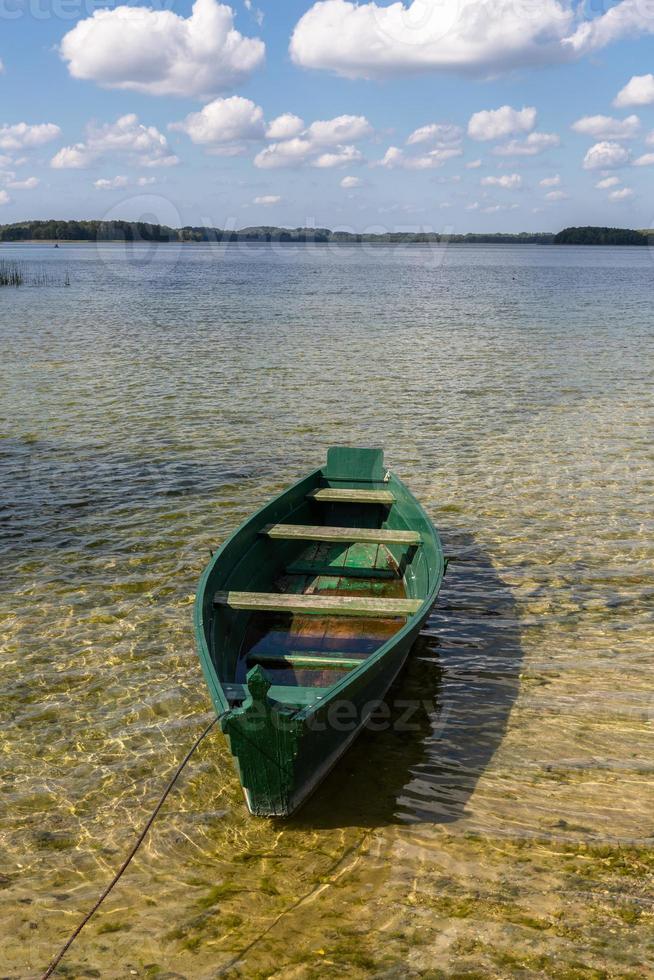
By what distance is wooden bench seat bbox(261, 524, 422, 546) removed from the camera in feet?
34.8

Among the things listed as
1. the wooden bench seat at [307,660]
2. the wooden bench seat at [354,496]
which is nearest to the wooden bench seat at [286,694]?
the wooden bench seat at [307,660]

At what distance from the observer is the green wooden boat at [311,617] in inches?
250

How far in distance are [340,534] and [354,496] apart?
5.14 ft

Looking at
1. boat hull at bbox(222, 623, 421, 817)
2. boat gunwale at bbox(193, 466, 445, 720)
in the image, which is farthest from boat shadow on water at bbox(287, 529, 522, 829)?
boat gunwale at bbox(193, 466, 445, 720)

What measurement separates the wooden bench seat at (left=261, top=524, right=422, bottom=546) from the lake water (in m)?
1.22

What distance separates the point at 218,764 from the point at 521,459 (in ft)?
39.1

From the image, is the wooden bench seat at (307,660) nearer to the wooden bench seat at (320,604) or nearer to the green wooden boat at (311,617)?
the green wooden boat at (311,617)

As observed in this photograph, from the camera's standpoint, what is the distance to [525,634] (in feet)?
33.6

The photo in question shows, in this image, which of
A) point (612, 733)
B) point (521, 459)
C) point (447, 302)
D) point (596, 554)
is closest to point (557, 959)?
point (612, 733)

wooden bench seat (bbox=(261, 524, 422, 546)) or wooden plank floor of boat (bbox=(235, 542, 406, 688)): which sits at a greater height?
wooden bench seat (bbox=(261, 524, 422, 546))

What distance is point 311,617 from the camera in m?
9.44

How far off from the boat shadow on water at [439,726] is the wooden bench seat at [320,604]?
98cm

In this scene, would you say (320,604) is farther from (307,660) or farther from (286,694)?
(286,694)

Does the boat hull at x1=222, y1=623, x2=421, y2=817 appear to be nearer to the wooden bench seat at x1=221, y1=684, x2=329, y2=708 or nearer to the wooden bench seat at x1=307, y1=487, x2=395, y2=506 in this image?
the wooden bench seat at x1=221, y1=684, x2=329, y2=708
